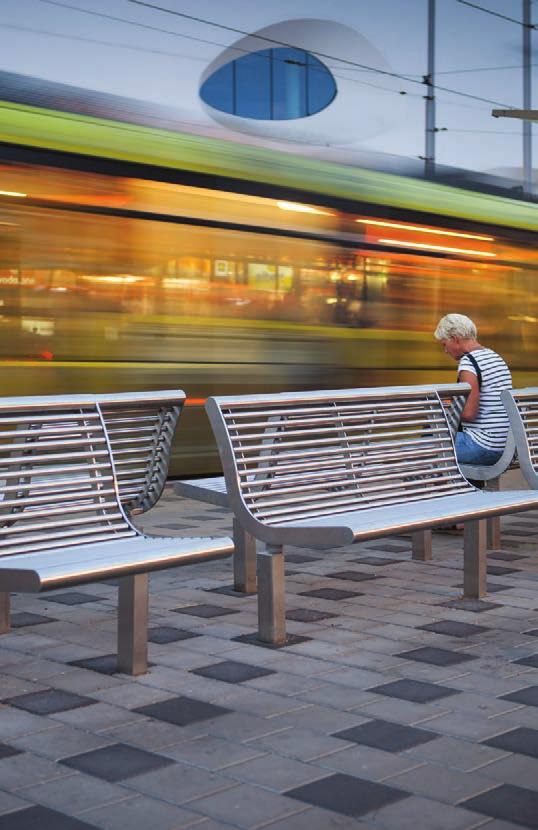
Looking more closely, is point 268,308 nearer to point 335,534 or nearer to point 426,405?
point 426,405

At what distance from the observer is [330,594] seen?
554cm

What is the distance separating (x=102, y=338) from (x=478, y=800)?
701cm

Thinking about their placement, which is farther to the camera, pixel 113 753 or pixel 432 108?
pixel 432 108

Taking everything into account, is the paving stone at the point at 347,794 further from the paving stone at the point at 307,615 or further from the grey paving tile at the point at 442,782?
the paving stone at the point at 307,615

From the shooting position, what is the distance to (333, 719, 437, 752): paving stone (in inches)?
133

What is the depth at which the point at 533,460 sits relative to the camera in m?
6.41

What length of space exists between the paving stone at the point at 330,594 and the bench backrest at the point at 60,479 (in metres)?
1.30

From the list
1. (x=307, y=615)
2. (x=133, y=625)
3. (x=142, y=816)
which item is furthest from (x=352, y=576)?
(x=142, y=816)

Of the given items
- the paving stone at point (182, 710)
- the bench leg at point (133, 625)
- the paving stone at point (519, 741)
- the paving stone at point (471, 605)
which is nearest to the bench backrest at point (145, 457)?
the bench leg at point (133, 625)

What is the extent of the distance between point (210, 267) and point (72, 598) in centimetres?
530

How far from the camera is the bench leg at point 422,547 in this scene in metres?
6.46

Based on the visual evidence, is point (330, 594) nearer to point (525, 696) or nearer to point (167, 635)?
point (167, 635)

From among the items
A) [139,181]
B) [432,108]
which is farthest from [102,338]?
[432,108]

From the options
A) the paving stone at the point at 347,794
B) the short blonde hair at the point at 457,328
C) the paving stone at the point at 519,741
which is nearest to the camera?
the paving stone at the point at 347,794
